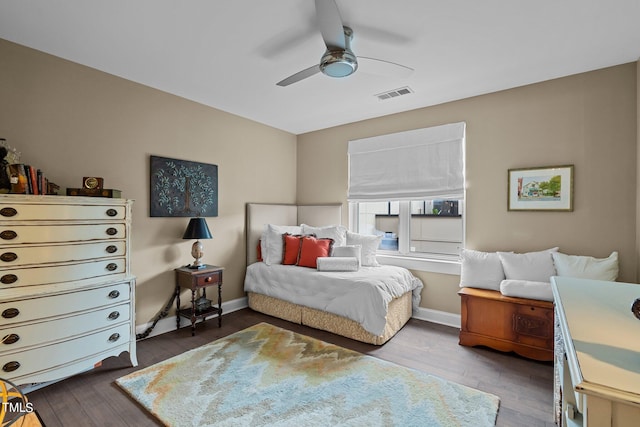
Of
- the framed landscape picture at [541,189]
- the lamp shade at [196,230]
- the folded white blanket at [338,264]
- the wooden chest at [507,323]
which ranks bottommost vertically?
the wooden chest at [507,323]

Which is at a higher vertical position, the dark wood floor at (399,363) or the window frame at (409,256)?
the window frame at (409,256)

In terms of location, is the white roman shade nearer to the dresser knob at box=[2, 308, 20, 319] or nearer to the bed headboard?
the bed headboard

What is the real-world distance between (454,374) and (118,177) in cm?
356

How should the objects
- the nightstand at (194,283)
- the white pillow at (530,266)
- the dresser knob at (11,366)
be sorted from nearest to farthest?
the dresser knob at (11,366), the white pillow at (530,266), the nightstand at (194,283)

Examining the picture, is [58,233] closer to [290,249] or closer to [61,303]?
[61,303]

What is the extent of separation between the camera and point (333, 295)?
3.16m

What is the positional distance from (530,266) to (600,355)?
2.40 m

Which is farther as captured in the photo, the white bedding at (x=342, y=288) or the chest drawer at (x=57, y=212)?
the white bedding at (x=342, y=288)

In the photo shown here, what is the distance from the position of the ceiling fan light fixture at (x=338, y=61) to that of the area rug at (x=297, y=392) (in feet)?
7.73

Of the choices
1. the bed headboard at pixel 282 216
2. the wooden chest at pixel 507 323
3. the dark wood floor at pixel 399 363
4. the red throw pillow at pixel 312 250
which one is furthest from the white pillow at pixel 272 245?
the wooden chest at pixel 507 323

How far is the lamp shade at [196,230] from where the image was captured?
324 centimetres

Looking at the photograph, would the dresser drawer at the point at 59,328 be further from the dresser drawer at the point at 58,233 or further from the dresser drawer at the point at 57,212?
the dresser drawer at the point at 57,212

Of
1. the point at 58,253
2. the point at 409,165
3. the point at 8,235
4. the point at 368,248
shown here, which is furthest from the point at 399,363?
the point at 8,235

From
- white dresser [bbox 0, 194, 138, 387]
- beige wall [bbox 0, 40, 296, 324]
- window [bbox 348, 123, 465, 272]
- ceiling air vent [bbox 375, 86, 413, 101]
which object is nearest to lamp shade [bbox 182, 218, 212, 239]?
beige wall [bbox 0, 40, 296, 324]
